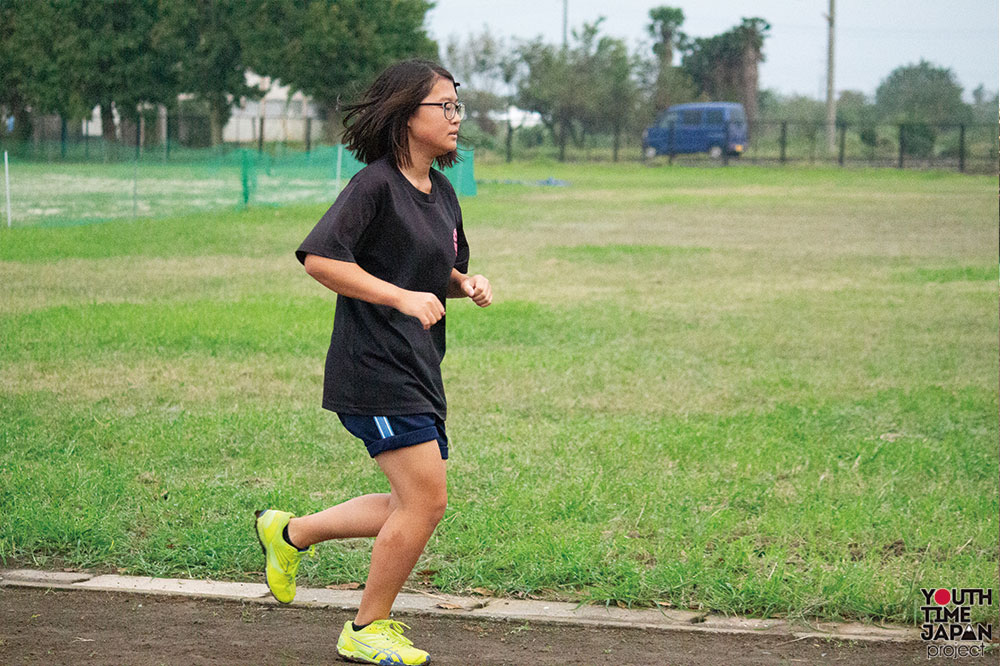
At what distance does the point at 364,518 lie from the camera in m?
3.64

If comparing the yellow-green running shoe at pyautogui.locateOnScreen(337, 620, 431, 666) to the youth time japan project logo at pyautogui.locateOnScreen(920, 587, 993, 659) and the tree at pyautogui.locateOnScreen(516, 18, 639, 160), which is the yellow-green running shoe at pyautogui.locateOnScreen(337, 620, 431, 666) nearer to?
the youth time japan project logo at pyautogui.locateOnScreen(920, 587, 993, 659)

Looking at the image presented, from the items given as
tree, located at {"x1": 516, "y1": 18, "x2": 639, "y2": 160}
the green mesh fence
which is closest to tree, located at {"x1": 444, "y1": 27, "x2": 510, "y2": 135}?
tree, located at {"x1": 516, "y1": 18, "x2": 639, "y2": 160}

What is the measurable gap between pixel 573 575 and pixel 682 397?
11.0ft

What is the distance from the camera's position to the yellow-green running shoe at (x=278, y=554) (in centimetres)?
377

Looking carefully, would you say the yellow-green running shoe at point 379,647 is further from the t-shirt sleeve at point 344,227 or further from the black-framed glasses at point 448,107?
the black-framed glasses at point 448,107

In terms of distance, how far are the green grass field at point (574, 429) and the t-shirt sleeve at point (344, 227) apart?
5.10ft

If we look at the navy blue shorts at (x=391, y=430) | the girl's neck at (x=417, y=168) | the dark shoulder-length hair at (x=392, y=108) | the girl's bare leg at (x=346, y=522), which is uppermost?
the dark shoulder-length hair at (x=392, y=108)

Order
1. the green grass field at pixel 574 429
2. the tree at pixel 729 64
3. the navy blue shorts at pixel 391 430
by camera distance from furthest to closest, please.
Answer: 1. the tree at pixel 729 64
2. the green grass field at pixel 574 429
3. the navy blue shorts at pixel 391 430

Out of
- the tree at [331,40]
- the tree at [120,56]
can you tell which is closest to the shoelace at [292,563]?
the tree at [120,56]

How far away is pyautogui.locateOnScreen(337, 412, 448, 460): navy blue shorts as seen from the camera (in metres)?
3.38

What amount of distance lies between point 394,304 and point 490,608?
4.48ft

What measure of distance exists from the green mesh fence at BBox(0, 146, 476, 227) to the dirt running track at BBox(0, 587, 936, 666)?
51.2 feet

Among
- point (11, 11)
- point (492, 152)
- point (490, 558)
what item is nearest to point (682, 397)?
point (490, 558)

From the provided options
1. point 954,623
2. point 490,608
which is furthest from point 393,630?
point 954,623
